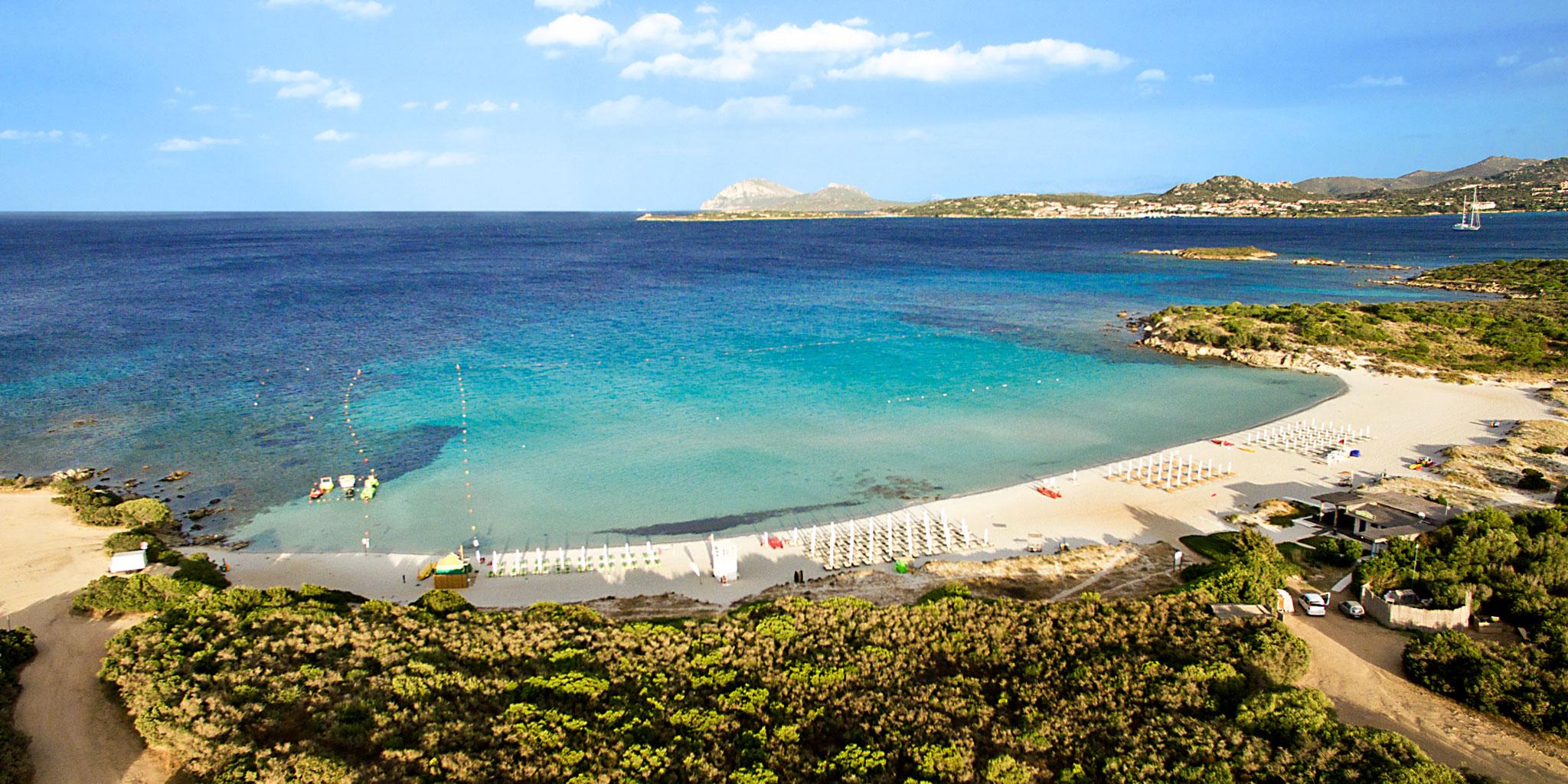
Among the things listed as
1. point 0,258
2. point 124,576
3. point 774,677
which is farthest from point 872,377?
point 0,258

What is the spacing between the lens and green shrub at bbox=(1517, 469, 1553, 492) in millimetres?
29906

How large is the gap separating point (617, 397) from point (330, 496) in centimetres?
1714

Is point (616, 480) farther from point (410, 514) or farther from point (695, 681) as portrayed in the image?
point (695, 681)

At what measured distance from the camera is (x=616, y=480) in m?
33.3

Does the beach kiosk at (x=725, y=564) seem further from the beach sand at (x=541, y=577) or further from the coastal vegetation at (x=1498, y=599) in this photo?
the coastal vegetation at (x=1498, y=599)

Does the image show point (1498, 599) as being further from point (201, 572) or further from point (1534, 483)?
point (201, 572)

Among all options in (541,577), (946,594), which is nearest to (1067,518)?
(946,594)

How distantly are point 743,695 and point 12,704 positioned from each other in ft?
54.1

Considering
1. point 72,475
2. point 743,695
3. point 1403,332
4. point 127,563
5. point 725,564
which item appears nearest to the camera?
point 743,695

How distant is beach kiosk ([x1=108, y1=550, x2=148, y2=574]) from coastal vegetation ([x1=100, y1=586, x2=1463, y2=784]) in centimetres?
541

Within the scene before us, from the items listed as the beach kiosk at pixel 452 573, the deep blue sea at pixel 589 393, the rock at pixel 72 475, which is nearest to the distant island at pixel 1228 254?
the deep blue sea at pixel 589 393

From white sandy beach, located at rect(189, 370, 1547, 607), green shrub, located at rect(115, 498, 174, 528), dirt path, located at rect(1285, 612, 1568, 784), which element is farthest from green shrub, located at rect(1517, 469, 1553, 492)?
green shrub, located at rect(115, 498, 174, 528)

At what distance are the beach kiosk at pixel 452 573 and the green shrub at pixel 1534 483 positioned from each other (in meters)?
40.3

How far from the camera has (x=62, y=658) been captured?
1898 cm
